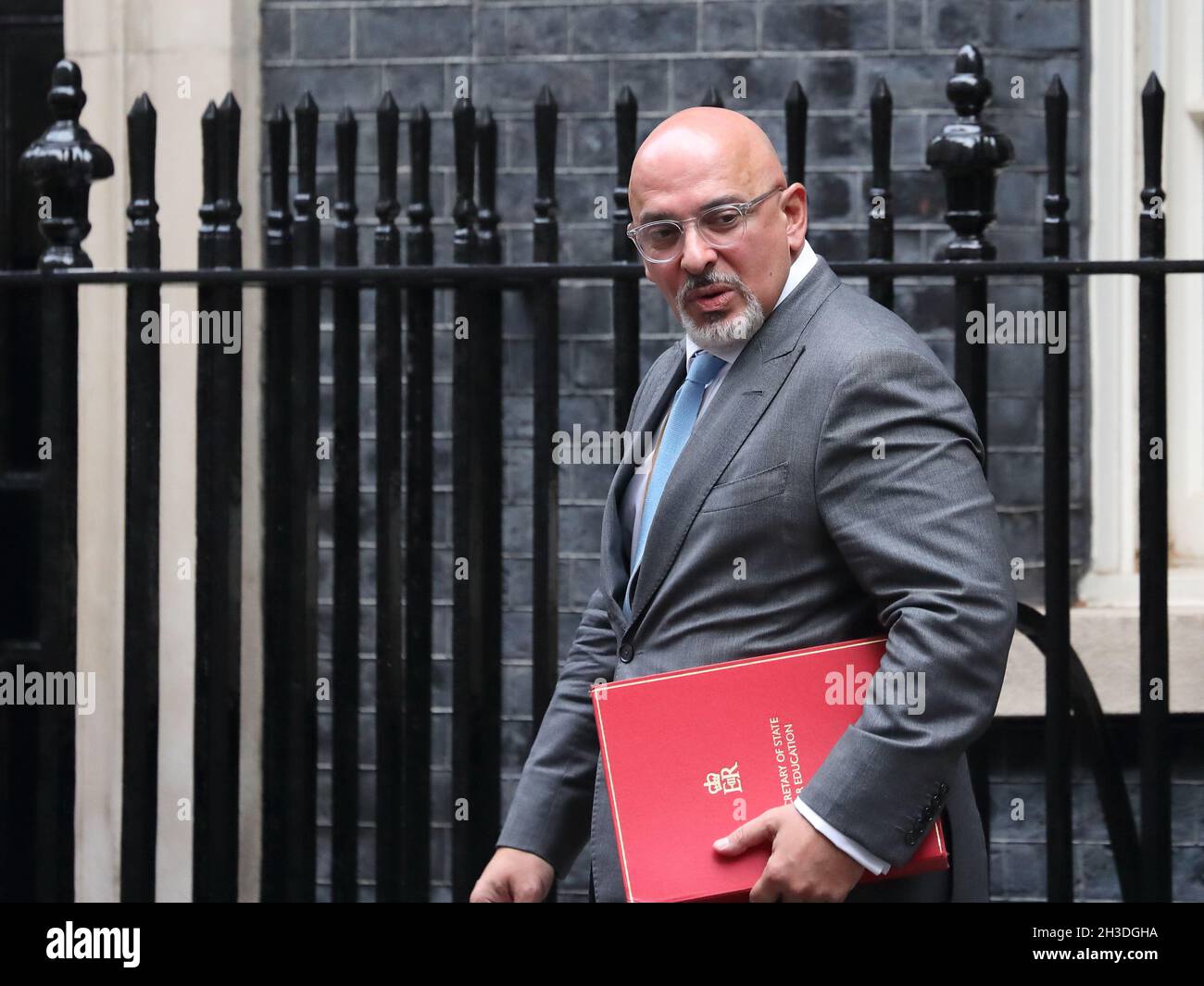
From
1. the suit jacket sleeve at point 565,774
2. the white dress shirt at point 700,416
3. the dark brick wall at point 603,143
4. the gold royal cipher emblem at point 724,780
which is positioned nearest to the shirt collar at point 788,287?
the white dress shirt at point 700,416

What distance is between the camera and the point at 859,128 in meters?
4.20

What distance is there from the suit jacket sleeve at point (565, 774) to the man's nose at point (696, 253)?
603 mm

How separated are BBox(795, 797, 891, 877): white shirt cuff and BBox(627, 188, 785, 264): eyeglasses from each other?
2.73 feet

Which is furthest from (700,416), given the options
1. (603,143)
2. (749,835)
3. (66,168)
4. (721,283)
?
(603,143)

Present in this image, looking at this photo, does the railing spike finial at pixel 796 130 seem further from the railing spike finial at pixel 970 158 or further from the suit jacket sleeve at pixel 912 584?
the suit jacket sleeve at pixel 912 584

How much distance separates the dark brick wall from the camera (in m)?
4.15

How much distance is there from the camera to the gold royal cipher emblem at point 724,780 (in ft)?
6.71

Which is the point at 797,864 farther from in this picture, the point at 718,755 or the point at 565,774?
the point at 565,774

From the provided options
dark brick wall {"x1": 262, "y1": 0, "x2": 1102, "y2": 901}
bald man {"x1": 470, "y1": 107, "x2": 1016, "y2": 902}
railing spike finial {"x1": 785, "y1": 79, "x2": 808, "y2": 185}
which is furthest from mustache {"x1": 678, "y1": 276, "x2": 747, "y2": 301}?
dark brick wall {"x1": 262, "y1": 0, "x2": 1102, "y2": 901}

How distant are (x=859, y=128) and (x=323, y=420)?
1786 mm

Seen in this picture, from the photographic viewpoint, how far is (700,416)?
87.4 inches

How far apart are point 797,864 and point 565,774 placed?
63 centimetres
